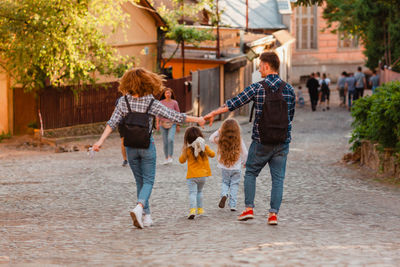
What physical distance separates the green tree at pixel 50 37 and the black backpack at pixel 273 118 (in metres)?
11.2

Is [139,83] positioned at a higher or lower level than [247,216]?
higher

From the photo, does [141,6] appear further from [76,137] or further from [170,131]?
[170,131]

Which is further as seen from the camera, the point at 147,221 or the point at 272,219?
the point at 147,221

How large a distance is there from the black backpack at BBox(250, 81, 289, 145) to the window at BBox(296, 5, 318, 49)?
128 feet

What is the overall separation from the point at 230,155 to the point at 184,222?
3.92 ft

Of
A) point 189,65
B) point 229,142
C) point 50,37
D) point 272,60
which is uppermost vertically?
point 50,37

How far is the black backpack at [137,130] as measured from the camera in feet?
25.3

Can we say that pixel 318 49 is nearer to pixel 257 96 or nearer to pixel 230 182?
pixel 230 182

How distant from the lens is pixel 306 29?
151 ft

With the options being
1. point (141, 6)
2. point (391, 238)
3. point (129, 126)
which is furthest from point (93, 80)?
point (391, 238)

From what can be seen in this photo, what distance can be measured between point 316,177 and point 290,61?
31.8 metres


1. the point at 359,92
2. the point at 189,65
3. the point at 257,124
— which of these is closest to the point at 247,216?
the point at 257,124

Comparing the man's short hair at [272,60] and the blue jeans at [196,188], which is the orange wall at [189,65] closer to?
the blue jeans at [196,188]

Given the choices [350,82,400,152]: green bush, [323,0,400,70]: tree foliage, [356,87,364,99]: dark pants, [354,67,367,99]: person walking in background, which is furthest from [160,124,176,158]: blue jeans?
[356,87,364,99]: dark pants
